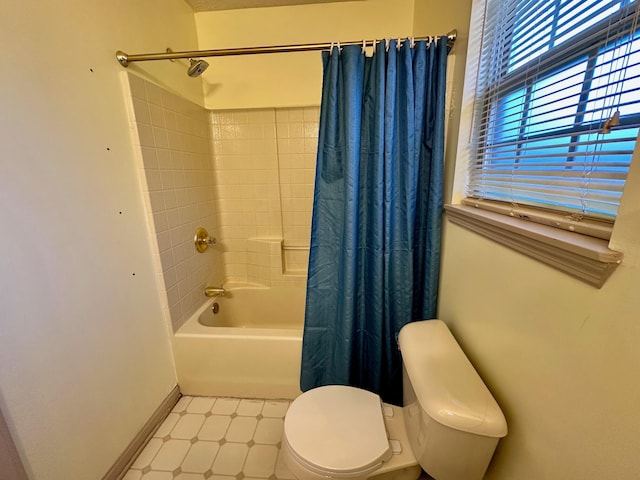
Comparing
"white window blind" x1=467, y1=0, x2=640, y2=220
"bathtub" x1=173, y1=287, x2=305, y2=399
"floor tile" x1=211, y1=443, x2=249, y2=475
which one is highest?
"white window blind" x1=467, y1=0, x2=640, y2=220

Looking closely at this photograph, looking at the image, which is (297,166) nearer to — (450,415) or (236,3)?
(236,3)

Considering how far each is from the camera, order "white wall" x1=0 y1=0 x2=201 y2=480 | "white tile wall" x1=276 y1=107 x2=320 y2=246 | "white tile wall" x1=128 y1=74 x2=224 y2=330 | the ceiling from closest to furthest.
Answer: "white wall" x1=0 y1=0 x2=201 y2=480 < "white tile wall" x1=128 y1=74 x2=224 y2=330 < the ceiling < "white tile wall" x1=276 y1=107 x2=320 y2=246

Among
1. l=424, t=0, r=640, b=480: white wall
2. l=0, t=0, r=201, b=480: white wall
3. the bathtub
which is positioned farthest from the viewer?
the bathtub

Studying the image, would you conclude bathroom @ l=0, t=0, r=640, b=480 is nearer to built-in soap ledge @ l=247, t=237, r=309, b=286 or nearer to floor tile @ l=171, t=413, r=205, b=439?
floor tile @ l=171, t=413, r=205, b=439

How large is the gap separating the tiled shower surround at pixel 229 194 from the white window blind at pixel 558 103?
1302 millimetres

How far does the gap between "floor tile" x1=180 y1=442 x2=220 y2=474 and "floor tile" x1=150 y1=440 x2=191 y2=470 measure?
30 mm

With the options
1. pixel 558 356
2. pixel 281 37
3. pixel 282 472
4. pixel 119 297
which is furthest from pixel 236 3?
pixel 282 472

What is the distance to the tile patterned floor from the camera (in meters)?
1.16

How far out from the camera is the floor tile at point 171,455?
118cm

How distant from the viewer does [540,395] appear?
1.87ft

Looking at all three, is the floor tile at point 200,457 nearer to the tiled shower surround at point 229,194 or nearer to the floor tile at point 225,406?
the floor tile at point 225,406

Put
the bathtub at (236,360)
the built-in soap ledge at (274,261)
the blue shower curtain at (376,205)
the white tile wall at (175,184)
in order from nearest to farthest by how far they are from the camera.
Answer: the blue shower curtain at (376,205) < the white tile wall at (175,184) < the bathtub at (236,360) < the built-in soap ledge at (274,261)

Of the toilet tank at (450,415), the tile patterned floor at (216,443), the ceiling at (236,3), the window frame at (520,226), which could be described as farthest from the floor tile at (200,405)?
the ceiling at (236,3)

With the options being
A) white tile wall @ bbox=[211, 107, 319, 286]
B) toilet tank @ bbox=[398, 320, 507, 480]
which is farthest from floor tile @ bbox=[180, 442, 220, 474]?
white tile wall @ bbox=[211, 107, 319, 286]
